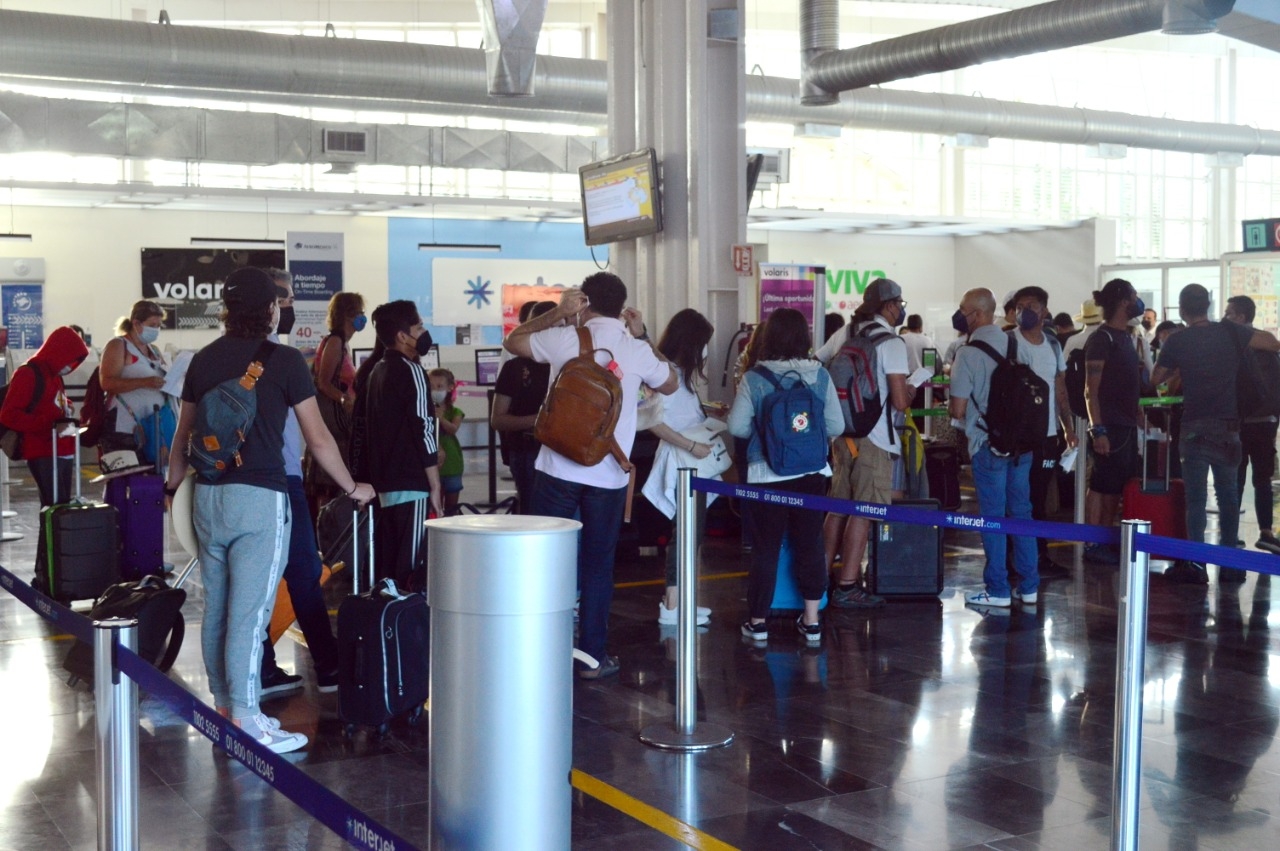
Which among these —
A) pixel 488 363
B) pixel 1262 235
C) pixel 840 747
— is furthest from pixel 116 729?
pixel 1262 235

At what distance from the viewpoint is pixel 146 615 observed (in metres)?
5.18

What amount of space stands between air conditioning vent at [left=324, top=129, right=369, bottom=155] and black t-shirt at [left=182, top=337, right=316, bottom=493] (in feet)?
36.6

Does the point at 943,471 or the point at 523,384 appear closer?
the point at 523,384

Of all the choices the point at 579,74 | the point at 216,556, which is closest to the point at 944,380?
the point at 579,74

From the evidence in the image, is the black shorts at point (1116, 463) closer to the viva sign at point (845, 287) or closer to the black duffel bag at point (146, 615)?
the black duffel bag at point (146, 615)

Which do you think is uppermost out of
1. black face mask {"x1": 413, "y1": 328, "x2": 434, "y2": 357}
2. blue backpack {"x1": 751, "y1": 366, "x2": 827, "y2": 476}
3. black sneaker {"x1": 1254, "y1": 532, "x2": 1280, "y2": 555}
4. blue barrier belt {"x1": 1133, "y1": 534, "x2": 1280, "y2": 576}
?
black face mask {"x1": 413, "y1": 328, "x2": 434, "y2": 357}

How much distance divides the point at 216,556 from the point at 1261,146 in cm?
1891

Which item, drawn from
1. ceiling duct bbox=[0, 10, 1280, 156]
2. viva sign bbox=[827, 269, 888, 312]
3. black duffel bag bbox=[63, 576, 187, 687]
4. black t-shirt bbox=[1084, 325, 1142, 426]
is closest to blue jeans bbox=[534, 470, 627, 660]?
black duffel bag bbox=[63, 576, 187, 687]

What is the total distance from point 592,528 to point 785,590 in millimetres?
1659

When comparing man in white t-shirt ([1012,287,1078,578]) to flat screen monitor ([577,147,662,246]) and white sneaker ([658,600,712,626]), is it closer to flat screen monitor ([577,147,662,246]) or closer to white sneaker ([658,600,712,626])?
white sneaker ([658,600,712,626])

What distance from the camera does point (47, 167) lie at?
17.4 meters

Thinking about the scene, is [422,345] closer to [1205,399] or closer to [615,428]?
[615,428]

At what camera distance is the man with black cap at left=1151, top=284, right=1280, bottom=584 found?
7.54 meters

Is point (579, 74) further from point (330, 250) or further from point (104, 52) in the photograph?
point (104, 52)
